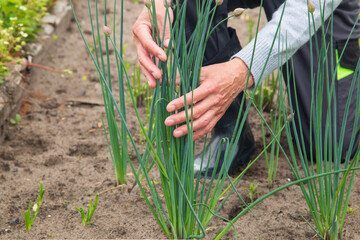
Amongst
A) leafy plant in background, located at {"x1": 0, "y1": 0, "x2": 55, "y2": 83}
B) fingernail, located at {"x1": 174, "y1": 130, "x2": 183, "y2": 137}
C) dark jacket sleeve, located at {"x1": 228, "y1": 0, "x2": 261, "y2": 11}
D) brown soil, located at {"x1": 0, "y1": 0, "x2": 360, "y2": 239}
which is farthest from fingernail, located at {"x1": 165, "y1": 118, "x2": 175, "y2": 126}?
leafy plant in background, located at {"x1": 0, "y1": 0, "x2": 55, "y2": 83}

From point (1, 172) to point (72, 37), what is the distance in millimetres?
Result: 1630

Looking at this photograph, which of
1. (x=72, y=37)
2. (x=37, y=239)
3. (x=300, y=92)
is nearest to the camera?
(x=37, y=239)

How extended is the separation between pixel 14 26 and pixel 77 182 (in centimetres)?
116

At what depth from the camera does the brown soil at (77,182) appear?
5.19ft

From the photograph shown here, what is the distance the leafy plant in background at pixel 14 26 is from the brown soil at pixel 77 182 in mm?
244

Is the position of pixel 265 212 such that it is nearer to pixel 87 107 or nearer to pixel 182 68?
pixel 182 68

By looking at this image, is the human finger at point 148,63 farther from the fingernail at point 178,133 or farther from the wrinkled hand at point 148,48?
the fingernail at point 178,133

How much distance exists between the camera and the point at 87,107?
2582 mm

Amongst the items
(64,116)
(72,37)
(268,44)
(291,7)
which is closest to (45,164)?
(64,116)

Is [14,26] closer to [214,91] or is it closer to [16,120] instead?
[16,120]

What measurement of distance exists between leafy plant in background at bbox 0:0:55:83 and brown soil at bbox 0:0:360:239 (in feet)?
0.80

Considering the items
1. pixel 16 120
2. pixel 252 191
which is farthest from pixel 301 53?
pixel 16 120

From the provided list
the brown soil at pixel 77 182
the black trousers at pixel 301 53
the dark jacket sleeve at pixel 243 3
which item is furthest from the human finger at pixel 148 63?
the dark jacket sleeve at pixel 243 3

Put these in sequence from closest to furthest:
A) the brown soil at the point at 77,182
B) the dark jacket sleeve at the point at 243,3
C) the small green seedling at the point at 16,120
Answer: the brown soil at the point at 77,182 → the dark jacket sleeve at the point at 243,3 → the small green seedling at the point at 16,120
